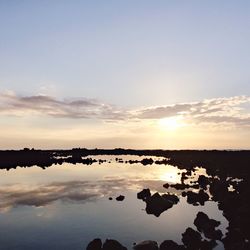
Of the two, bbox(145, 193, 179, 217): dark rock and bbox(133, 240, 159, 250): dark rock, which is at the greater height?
bbox(145, 193, 179, 217): dark rock

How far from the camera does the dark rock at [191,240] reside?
83.4ft

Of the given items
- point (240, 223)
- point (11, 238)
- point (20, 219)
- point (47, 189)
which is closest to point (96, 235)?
point (11, 238)

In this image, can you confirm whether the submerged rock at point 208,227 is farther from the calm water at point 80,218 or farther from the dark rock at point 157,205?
the dark rock at point 157,205

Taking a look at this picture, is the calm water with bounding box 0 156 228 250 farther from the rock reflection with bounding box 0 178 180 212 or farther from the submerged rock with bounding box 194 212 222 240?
the submerged rock with bounding box 194 212 222 240

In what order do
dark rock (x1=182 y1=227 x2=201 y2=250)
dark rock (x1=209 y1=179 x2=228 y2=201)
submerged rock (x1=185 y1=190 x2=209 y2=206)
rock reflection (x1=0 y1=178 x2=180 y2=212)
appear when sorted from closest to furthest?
dark rock (x1=182 y1=227 x2=201 y2=250) → submerged rock (x1=185 y1=190 x2=209 y2=206) → rock reflection (x1=0 y1=178 x2=180 y2=212) → dark rock (x1=209 y1=179 x2=228 y2=201)

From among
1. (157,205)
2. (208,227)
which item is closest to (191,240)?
(208,227)

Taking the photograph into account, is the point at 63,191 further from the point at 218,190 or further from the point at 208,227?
the point at 208,227

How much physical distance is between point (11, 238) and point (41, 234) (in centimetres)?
213

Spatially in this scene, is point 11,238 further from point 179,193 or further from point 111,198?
point 179,193

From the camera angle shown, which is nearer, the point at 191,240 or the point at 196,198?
the point at 191,240

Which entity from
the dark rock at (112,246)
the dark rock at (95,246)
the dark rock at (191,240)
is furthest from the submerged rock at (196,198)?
the dark rock at (95,246)

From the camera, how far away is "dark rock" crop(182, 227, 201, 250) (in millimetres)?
25406

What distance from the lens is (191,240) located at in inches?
1022

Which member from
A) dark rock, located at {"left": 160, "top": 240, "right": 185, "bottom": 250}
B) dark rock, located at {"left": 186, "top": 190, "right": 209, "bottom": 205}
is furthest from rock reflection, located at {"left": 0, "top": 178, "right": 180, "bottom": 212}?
dark rock, located at {"left": 160, "top": 240, "right": 185, "bottom": 250}
